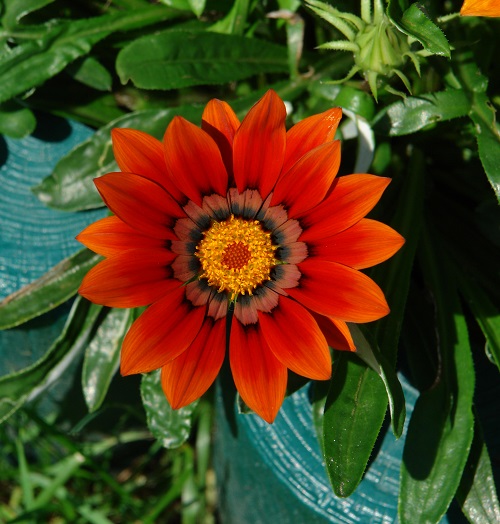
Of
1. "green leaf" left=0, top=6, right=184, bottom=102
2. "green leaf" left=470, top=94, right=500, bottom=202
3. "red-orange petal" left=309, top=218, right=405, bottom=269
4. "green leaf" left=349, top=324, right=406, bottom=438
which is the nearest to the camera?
"red-orange petal" left=309, top=218, right=405, bottom=269

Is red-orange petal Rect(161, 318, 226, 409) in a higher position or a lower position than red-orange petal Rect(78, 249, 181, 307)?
lower

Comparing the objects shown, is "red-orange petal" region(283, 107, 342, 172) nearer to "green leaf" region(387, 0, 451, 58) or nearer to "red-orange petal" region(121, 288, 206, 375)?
"green leaf" region(387, 0, 451, 58)

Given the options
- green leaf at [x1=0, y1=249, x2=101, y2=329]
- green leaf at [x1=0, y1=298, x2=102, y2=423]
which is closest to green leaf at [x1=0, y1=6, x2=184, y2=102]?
green leaf at [x1=0, y1=249, x2=101, y2=329]

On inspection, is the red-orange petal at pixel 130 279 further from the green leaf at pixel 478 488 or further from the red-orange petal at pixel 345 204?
the green leaf at pixel 478 488

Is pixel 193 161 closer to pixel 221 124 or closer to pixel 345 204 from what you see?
pixel 221 124

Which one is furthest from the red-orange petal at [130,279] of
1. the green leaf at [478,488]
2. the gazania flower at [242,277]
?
the green leaf at [478,488]

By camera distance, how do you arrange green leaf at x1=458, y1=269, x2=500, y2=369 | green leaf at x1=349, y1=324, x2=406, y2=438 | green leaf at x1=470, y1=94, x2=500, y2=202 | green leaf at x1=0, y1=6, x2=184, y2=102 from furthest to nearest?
green leaf at x1=0, y1=6, x2=184, y2=102, green leaf at x1=458, y1=269, x2=500, y2=369, green leaf at x1=470, y1=94, x2=500, y2=202, green leaf at x1=349, y1=324, x2=406, y2=438

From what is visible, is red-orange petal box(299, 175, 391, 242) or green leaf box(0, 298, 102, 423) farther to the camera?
green leaf box(0, 298, 102, 423)

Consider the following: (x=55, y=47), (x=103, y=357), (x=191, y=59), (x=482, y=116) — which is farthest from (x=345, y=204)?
(x=55, y=47)

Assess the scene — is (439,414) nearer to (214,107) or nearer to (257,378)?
(257,378)
